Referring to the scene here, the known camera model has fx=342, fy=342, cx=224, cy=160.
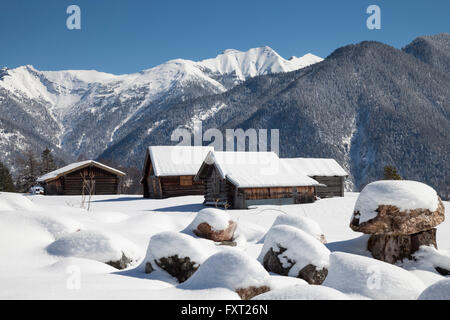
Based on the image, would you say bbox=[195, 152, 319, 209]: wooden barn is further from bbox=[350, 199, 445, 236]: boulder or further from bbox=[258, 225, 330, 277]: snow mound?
bbox=[258, 225, 330, 277]: snow mound

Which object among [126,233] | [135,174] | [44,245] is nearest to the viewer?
[44,245]

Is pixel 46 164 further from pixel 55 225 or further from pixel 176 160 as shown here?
pixel 55 225

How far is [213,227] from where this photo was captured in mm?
11523

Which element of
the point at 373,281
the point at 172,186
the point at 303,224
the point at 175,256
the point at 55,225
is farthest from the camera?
the point at 172,186

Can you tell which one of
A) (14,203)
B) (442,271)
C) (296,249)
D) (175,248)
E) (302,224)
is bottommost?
(442,271)

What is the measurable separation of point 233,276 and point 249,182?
20.6 meters

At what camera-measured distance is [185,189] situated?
114 ft

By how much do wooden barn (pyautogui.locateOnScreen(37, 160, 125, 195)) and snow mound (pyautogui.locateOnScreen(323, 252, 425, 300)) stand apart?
36.0 meters

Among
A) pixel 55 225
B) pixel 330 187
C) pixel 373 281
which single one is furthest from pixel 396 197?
pixel 330 187

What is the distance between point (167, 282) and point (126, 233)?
5.55m

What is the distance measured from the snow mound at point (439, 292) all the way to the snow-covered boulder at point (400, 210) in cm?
541
